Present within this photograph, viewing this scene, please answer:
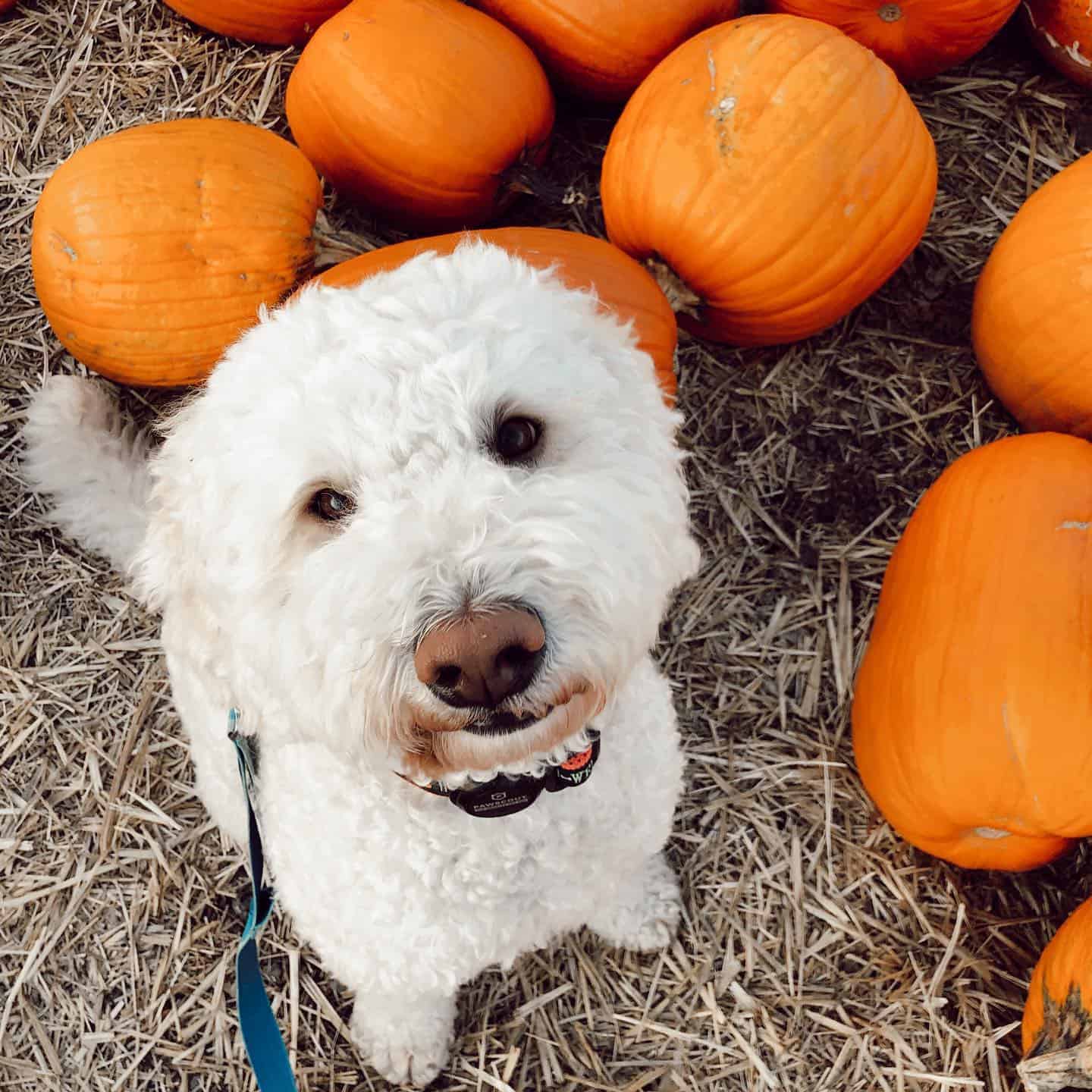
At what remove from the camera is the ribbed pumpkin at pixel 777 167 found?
232 cm

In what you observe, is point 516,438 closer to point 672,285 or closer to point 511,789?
point 511,789

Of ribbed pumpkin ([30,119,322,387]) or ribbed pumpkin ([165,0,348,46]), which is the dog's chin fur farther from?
ribbed pumpkin ([165,0,348,46])

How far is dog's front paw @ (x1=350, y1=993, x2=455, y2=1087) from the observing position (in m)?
2.16

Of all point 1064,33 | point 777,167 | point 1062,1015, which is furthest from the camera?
point 1064,33

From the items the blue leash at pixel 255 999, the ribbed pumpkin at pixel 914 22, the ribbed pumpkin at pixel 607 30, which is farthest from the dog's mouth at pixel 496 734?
the ribbed pumpkin at pixel 914 22

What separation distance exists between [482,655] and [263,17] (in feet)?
8.68

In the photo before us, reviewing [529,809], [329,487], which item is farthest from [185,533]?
[529,809]

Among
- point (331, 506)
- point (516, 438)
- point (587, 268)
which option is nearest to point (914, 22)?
point (587, 268)

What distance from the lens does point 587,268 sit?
2.36m

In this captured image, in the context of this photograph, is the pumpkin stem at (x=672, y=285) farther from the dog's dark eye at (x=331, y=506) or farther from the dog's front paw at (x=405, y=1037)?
the dog's front paw at (x=405, y=1037)

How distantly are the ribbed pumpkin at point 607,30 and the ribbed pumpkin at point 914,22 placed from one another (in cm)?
28

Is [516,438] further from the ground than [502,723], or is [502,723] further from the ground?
[516,438]

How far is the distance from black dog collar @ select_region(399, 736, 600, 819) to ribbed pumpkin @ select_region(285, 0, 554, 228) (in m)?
1.75

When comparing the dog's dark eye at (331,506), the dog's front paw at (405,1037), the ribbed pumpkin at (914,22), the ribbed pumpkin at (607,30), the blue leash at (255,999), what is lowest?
the dog's front paw at (405,1037)
